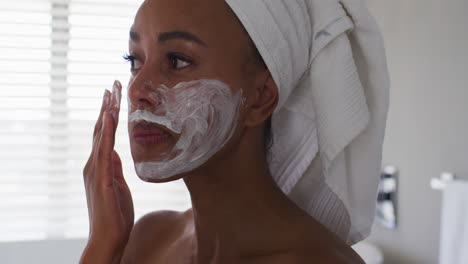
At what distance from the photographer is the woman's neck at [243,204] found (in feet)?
2.76

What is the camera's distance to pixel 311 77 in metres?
0.86

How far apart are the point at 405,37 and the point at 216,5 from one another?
1.26 metres

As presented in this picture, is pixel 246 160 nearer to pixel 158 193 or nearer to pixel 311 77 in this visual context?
pixel 311 77

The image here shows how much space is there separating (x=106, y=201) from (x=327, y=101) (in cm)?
41

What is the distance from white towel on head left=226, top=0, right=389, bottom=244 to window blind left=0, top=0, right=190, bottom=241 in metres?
1.58

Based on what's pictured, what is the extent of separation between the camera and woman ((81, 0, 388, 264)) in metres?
0.77

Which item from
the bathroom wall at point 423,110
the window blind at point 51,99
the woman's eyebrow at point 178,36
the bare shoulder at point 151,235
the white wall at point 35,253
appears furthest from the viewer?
the window blind at point 51,99

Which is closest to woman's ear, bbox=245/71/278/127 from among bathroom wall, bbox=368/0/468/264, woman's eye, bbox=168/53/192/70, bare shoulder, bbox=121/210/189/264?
woman's eye, bbox=168/53/192/70

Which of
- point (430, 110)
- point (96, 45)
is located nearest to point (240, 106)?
point (430, 110)

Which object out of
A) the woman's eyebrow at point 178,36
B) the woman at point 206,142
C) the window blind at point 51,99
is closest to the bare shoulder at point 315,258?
the woman at point 206,142

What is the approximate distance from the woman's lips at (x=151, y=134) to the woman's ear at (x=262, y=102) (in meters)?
0.15

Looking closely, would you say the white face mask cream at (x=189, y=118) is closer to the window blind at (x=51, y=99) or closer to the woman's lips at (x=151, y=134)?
the woman's lips at (x=151, y=134)

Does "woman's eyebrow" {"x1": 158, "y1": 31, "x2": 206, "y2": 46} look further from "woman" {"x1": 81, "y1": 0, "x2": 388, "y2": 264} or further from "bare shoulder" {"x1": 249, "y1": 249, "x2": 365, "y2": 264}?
"bare shoulder" {"x1": 249, "y1": 249, "x2": 365, "y2": 264}

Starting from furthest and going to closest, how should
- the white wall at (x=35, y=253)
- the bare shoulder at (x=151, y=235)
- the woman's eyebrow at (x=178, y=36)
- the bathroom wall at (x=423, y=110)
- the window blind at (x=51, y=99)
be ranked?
the window blind at (x=51, y=99) → the white wall at (x=35, y=253) → the bathroom wall at (x=423, y=110) → the bare shoulder at (x=151, y=235) → the woman's eyebrow at (x=178, y=36)
